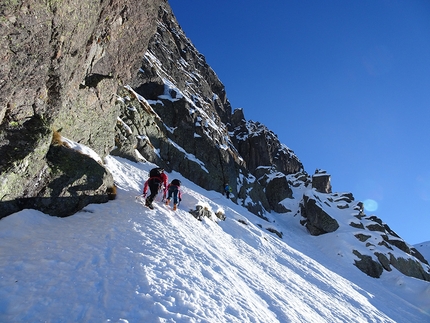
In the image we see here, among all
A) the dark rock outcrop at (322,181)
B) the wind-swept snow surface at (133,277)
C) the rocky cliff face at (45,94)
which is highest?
the dark rock outcrop at (322,181)

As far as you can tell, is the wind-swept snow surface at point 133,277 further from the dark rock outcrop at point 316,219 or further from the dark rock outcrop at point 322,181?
the dark rock outcrop at point 322,181

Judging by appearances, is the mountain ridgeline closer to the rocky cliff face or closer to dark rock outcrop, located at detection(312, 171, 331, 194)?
the rocky cliff face

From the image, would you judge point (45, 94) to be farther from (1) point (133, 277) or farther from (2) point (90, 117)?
(1) point (133, 277)

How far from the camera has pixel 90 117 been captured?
51.9 ft

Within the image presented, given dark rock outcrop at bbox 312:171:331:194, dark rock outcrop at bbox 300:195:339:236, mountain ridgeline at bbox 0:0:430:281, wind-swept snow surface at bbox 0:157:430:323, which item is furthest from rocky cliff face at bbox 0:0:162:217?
dark rock outcrop at bbox 312:171:331:194

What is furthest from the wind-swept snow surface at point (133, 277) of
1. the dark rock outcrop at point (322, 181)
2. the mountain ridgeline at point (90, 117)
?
the dark rock outcrop at point (322, 181)

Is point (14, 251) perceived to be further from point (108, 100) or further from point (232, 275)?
point (108, 100)

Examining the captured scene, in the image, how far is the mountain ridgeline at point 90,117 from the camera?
862 centimetres

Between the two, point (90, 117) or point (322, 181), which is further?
point (322, 181)

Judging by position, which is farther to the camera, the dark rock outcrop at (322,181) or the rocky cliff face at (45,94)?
the dark rock outcrop at (322,181)

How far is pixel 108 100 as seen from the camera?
17.6 meters

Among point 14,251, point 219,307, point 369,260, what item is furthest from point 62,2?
point 369,260

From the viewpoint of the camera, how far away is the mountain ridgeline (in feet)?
28.3

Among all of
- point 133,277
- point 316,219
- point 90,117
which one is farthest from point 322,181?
point 133,277
